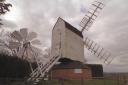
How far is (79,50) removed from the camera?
1378 inches

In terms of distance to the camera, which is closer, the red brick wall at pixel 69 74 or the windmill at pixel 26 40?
the windmill at pixel 26 40

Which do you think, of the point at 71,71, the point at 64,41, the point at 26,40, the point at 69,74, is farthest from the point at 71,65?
the point at 26,40

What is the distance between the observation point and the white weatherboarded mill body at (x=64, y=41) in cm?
3059

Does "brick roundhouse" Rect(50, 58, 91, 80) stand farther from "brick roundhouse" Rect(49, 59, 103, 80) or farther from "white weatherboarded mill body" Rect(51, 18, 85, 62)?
"white weatherboarded mill body" Rect(51, 18, 85, 62)

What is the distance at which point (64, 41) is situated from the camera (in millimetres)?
30547

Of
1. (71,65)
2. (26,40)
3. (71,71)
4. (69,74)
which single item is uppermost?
(26,40)

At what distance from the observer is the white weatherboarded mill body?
3059 cm

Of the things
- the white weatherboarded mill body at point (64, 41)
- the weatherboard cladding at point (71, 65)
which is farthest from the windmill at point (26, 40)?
the weatherboard cladding at point (71, 65)

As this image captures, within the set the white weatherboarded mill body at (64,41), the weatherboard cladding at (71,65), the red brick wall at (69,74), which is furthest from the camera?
the weatherboard cladding at (71,65)

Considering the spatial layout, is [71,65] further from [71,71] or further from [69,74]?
[69,74]

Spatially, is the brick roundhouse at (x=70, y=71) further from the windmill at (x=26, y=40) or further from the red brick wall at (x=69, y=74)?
the windmill at (x=26, y=40)

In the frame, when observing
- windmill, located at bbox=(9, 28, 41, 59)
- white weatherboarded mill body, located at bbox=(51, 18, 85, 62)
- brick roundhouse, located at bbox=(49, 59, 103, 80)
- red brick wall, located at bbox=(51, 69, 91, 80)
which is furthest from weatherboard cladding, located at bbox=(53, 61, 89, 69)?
windmill, located at bbox=(9, 28, 41, 59)

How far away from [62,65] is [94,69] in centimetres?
1297

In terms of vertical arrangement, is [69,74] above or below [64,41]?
below
